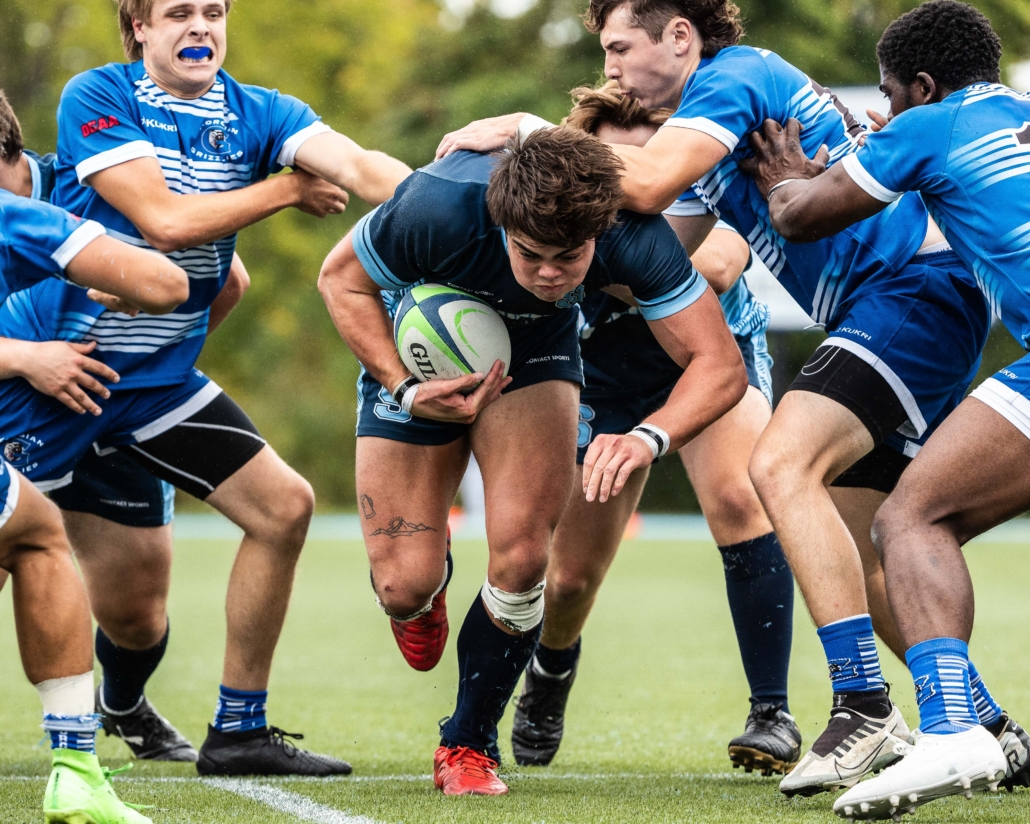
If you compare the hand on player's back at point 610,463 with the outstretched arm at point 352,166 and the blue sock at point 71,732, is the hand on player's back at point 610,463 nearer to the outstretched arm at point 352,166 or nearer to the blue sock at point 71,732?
the outstretched arm at point 352,166

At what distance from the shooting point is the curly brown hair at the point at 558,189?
4055 millimetres

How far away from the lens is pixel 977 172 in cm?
401

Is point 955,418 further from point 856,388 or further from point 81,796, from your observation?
point 81,796

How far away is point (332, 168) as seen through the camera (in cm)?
520

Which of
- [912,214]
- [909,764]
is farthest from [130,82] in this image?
[909,764]

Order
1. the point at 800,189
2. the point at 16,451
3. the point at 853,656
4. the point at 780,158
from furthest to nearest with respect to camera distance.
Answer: the point at 16,451, the point at 780,158, the point at 800,189, the point at 853,656

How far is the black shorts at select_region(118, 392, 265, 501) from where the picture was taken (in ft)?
17.2

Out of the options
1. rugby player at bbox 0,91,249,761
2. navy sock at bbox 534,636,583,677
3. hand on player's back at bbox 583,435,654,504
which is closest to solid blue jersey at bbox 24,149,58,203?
rugby player at bbox 0,91,249,761

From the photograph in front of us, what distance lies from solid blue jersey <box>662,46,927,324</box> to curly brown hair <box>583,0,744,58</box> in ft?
0.64

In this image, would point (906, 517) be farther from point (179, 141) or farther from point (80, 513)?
point (80, 513)

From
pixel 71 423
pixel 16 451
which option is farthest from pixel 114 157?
pixel 16 451

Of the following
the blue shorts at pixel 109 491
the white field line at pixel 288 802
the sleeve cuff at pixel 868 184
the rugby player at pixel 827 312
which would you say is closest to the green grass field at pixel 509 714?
the white field line at pixel 288 802

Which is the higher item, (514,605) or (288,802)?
(514,605)

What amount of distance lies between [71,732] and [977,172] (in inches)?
117
